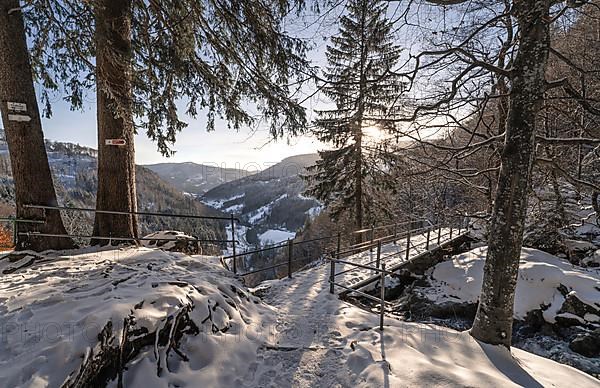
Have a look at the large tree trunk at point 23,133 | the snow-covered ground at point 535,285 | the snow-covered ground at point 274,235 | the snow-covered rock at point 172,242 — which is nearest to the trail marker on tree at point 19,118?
the large tree trunk at point 23,133

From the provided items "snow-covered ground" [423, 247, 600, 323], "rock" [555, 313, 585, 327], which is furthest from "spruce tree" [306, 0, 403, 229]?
"rock" [555, 313, 585, 327]

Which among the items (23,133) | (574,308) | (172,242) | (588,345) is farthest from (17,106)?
(574,308)

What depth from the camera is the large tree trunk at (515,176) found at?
11.4ft

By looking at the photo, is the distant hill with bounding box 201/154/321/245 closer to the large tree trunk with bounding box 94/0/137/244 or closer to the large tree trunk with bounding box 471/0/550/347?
the large tree trunk with bounding box 94/0/137/244

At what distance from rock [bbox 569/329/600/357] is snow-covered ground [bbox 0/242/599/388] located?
3.31 m

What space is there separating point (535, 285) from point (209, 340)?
27.1ft

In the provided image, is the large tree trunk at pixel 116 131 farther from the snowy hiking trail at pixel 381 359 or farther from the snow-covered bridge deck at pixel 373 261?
the snow-covered bridge deck at pixel 373 261

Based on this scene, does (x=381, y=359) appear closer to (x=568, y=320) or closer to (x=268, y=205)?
(x=568, y=320)

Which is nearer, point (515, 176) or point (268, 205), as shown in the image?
point (515, 176)

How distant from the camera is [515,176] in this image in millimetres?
3564

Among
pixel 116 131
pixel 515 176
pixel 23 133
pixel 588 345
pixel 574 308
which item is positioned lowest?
pixel 588 345

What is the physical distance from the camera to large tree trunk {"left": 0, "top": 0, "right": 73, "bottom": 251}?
14.0 ft

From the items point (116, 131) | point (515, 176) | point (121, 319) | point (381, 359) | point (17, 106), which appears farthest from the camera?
point (116, 131)

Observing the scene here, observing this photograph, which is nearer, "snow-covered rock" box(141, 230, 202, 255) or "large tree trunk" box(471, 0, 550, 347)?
"large tree trunk" box(471, 0, 550, 347)
